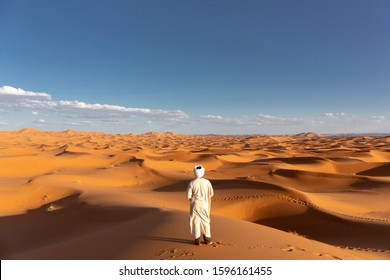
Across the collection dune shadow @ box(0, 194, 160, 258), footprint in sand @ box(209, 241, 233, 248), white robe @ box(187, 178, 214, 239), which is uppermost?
white robe @ box(187, 178, 214, 239)

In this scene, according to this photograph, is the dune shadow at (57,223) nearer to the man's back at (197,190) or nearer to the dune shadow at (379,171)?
the man's back at (197,190)

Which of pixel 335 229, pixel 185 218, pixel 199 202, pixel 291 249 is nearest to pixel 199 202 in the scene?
pixel 199 202

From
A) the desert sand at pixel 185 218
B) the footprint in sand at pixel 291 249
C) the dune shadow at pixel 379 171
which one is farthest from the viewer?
the dune shadow at pixel 379 171

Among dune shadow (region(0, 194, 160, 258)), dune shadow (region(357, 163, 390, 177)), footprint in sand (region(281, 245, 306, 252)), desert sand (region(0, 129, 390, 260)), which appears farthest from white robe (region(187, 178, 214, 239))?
dune shadow (region(357, 163, 390, 177))

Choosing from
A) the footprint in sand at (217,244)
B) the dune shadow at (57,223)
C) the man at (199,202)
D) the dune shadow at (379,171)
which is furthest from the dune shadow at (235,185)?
the dune shadow at (379,171)

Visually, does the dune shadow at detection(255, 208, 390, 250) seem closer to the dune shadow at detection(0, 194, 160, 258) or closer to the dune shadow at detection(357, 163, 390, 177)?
the dune shadow at detection(0, 194, 160, 258)

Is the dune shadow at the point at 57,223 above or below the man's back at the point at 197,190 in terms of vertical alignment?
below

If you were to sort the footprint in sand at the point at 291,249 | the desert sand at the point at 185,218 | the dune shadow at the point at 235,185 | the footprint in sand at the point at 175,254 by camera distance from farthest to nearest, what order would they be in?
the dune shadow at the point at 235,185 < the desert sand at the point at 185,218 < the footprint in sand at the point at 291,249 < the footprint in sand at the point at 175,254

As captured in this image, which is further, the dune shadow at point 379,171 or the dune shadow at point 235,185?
the dune shadow at point 379,171

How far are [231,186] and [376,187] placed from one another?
347 inches

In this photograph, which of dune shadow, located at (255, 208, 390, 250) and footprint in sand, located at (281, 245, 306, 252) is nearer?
footprint in sand, located at (281, 245, 306, 252)

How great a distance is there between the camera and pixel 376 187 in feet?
57.6
